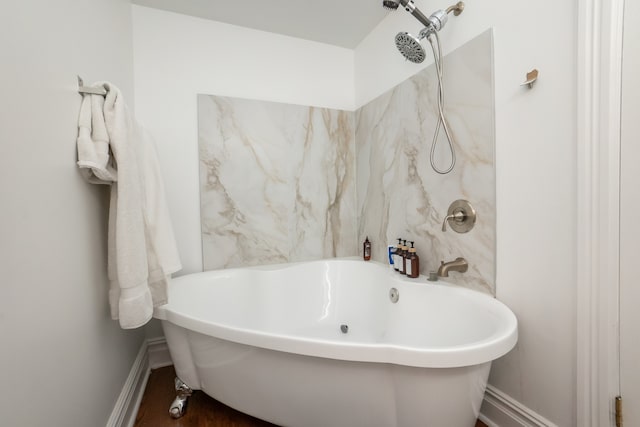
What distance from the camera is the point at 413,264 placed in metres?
1.54

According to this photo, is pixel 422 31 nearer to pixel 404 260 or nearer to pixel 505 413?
pixel 404 260

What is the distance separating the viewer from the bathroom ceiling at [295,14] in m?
1.71

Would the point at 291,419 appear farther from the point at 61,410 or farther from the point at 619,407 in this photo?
the point at 619,407

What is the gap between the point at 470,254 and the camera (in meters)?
1.33

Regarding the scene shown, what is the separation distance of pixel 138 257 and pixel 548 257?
5.04 ft

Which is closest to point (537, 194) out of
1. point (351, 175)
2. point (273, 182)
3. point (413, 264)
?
point (413, 264)

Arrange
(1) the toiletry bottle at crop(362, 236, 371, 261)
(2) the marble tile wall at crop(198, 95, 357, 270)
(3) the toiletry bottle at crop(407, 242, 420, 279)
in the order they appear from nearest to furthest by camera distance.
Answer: (3) the toiletry bottle at crop(407, 242, 420, 279) → (2) the marble tile wall at crop(198, 95, 357, 270) → (1) the toiletry bottle at crop(362, 236, 371, 261)

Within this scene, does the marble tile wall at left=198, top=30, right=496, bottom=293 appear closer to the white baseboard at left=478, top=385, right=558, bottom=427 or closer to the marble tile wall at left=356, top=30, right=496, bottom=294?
the marble tile wall at left=356, top=30, right=496, bottom=294

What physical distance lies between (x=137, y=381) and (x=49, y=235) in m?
1.12

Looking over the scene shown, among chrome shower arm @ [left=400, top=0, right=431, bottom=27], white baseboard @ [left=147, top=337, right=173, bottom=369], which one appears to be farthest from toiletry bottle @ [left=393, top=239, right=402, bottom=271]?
white baseboard @ [left=147, top=337, right=173, bottom=369]

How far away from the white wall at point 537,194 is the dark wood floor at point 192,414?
1.32ft

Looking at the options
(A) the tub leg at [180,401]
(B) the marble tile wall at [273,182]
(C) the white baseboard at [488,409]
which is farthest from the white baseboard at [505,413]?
(A) the tub leg at [180,401]

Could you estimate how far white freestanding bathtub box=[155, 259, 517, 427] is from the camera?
2.79 ft

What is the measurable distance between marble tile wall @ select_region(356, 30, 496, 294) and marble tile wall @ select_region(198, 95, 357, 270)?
0.60ft
